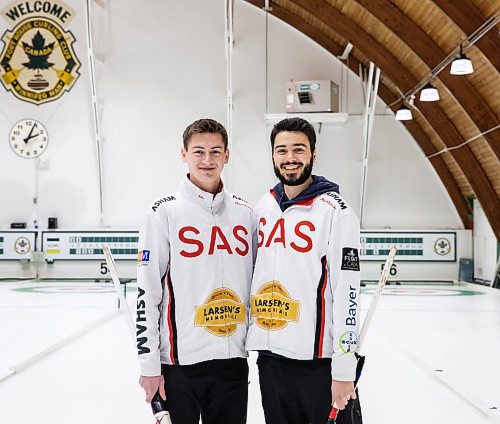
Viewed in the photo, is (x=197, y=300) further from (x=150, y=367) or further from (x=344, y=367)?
(x=344, y=367)

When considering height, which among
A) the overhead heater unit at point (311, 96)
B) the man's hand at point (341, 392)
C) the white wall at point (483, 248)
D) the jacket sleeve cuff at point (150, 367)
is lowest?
the white wall at point (483, 248)

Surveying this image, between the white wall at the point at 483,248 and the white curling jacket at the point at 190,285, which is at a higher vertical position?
the white curling jacket at the point at 190,285

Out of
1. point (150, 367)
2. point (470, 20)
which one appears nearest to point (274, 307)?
point (150, 367)

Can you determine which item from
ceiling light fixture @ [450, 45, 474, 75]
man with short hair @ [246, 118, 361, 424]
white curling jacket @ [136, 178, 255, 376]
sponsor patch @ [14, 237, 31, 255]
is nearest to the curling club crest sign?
sponsor patch @ [14, 237, 31, 255]

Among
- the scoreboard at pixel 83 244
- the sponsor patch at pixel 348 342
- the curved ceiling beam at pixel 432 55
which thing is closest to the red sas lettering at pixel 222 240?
the sponsor patch at pixel 348 342

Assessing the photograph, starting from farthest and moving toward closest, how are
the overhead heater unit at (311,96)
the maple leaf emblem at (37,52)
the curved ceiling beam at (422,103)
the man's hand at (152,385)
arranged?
the maple leaf emblem at (37,52), the overhead heater unit at (311,96), the curved ceiling beam at (422,103), the man's hand at (152,385)

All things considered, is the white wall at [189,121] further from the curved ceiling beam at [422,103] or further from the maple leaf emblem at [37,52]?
the curved ceiling beam at [422,103]

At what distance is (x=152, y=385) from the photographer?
2.48 metres

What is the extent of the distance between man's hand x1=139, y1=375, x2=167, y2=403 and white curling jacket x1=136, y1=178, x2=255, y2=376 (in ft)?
0.13

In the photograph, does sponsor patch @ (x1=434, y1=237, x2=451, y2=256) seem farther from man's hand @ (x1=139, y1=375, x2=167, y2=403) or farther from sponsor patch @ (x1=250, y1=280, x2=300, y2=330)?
man's hand @ (x1=139, y1=375, x2=167, y2=403)

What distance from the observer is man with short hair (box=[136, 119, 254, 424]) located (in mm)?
2551

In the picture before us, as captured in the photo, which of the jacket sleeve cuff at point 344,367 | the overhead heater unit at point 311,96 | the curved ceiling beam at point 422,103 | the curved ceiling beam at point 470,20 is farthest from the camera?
the overhead heater unit at point 311,96

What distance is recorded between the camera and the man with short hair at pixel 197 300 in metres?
2.55

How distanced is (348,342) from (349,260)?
34cm
